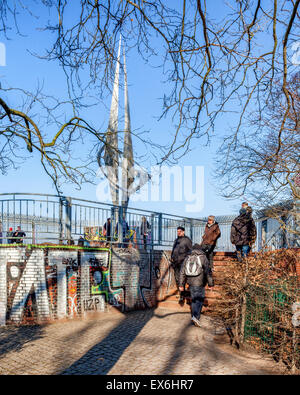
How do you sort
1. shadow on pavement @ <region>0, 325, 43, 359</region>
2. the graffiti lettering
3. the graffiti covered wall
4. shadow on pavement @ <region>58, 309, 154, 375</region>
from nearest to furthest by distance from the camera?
shadow on pavement @ <region>58, 309, 154, 375</region> < shadow on pavement @ <region>0, 325, 43, 359</region> < the graffiti covered wall < the graffiti lettering

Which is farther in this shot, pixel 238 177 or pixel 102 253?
pixel 102 253

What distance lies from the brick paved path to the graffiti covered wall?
0.37 metres

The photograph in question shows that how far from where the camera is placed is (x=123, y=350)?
6.78m

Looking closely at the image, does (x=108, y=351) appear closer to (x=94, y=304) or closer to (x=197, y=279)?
(x=197, y=279)

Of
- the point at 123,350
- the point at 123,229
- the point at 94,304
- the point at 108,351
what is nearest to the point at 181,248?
the point at 123,229

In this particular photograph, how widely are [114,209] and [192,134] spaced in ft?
20.8

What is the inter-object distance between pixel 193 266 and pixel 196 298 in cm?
76

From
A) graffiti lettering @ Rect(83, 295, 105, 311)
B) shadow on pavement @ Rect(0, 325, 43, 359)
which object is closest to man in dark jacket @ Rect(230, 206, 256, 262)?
graffiti lettering @ Rect(83, 295, 105, 311)

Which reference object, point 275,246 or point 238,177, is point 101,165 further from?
point 275,246

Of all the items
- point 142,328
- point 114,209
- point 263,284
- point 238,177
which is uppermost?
point 238,177

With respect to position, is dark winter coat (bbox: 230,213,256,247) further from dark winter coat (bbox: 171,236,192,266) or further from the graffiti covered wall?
the graffiti covered wall

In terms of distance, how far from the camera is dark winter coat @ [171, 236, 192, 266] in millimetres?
10625
